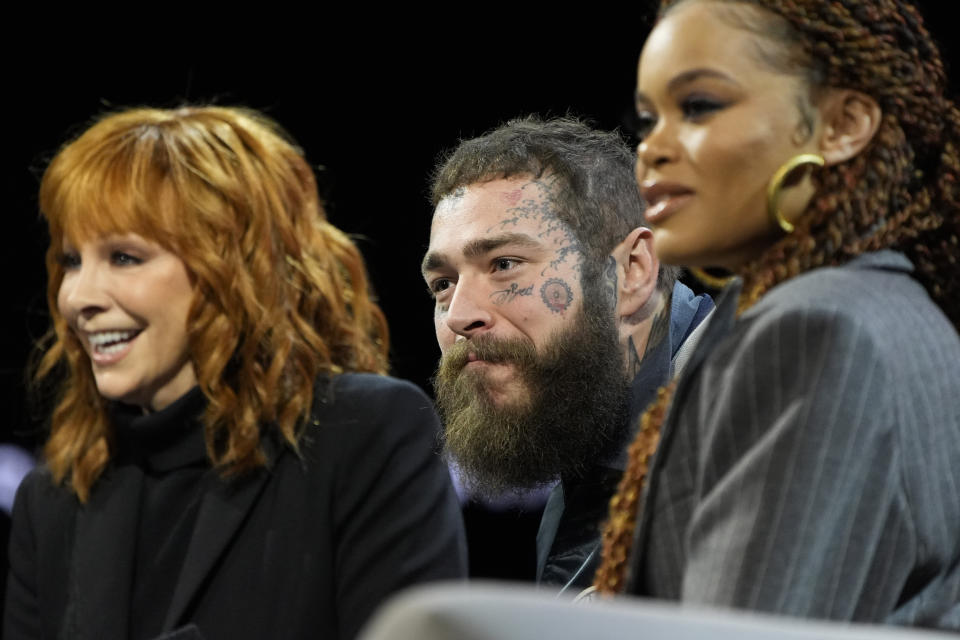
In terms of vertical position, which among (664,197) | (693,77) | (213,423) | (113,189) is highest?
(693,77)

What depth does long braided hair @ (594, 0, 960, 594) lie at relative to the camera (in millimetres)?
1311

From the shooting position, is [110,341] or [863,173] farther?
[110,341]

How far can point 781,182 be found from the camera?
1310 mm

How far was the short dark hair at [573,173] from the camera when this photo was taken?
2.58 metres

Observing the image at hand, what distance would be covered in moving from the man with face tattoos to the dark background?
139 cm

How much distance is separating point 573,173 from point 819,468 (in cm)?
158

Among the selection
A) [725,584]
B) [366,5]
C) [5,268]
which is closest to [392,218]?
[366,5]

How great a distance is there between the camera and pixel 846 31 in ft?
4.36

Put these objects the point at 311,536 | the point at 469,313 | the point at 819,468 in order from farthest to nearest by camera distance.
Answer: the point at 469,313, the point at 311,536, the point at 819,468

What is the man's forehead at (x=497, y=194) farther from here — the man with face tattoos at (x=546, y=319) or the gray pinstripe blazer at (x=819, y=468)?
the gray pinstripe blazer at (x=819, y=468)

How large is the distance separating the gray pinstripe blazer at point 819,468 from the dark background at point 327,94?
2.81 meters

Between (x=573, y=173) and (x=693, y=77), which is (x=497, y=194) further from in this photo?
(x=693, y=77)

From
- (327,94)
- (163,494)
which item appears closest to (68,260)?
(163,494)

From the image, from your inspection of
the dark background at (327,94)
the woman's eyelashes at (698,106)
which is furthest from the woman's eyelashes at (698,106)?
the dark background at (327,94)
